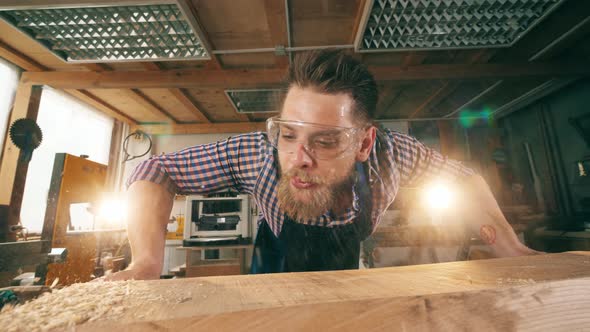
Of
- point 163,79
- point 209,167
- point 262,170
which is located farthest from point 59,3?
point 262,170

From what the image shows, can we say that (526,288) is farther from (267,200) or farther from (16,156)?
(16,156)

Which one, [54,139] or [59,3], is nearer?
[59,3]

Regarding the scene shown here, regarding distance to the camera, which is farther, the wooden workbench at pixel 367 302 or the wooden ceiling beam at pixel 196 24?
the wooden ceiling beam at pixel 196 24

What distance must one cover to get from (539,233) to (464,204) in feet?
11.0

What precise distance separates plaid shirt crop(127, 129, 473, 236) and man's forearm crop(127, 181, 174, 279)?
0.07 meters

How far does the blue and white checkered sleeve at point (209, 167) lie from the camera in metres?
1.37

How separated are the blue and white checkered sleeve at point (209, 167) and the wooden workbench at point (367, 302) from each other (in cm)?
89

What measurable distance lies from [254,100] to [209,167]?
334cm

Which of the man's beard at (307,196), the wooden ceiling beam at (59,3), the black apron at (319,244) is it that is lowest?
the black apron at (319,244)

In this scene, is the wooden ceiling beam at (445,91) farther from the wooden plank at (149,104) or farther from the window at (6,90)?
the window at (6,90)


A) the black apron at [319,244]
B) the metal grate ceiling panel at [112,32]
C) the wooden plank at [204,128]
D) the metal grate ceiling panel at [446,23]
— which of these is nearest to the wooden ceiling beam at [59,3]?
the metal grate ceiling panel at [112,32]

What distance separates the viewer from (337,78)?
148 centimetres

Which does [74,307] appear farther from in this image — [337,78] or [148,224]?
[337,78]

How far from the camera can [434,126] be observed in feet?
19.4
